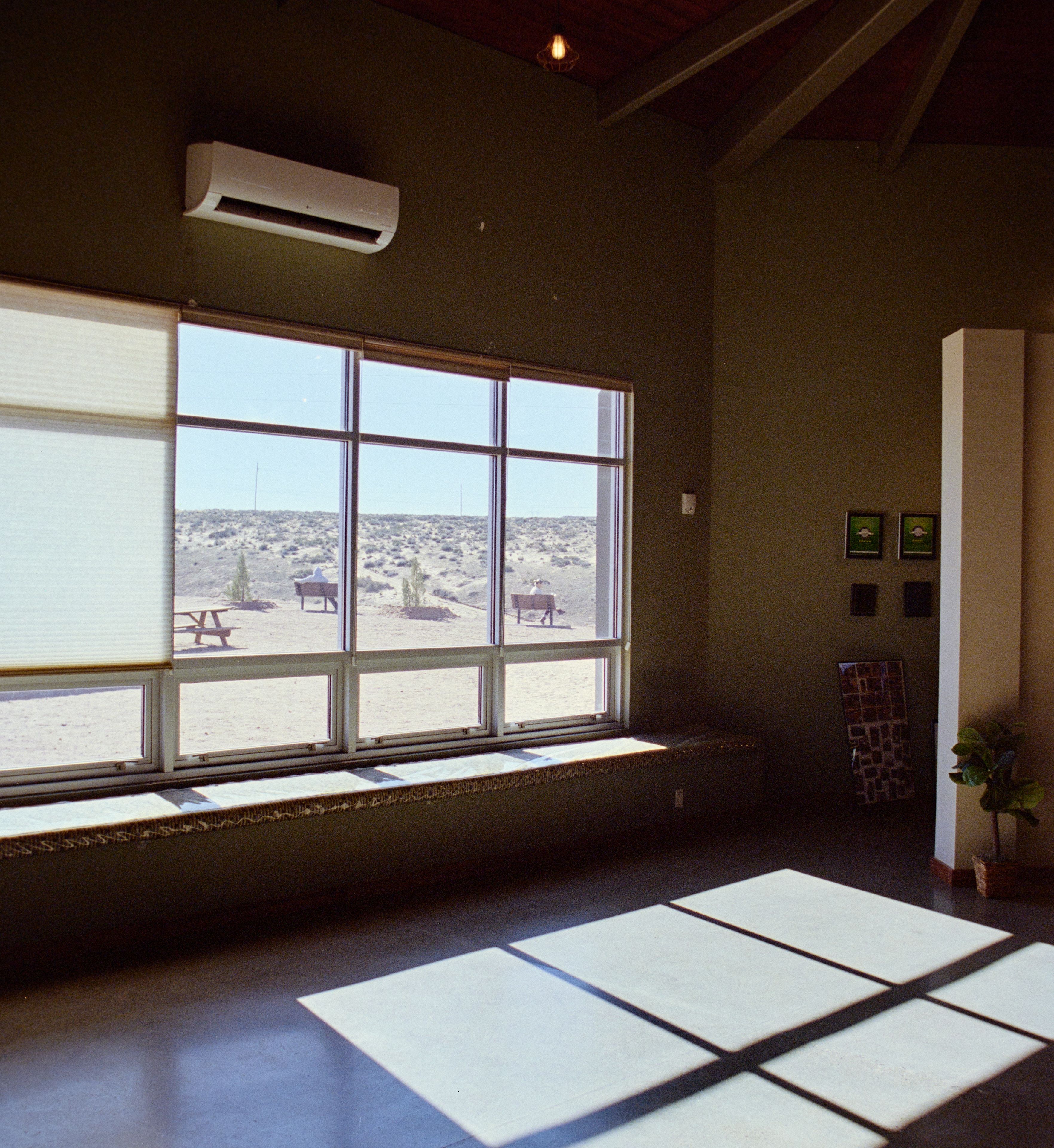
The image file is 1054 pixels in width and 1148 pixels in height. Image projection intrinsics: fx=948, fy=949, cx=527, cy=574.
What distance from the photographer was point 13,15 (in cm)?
399

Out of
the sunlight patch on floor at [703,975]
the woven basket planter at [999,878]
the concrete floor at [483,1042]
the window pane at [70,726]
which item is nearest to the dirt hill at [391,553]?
the window pane at [70,726]

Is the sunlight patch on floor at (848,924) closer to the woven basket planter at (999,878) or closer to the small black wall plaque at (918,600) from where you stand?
the woven basket planter at (999,878)

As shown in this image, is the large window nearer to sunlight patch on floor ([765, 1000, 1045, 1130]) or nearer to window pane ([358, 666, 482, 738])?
window pane ([358, 666, 482, 738])

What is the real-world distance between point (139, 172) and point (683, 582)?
13.1ft

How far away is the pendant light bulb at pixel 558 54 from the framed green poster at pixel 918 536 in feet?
12.4

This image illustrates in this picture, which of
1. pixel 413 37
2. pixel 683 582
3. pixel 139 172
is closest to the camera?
pixel 139 172

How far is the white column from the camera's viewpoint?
5012 millimetres

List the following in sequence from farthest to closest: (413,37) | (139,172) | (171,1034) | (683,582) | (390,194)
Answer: (683,582)
(413,37)
(390,194)
(139,172)
(171,1034)

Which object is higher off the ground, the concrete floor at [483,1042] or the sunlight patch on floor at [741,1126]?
the concrete floor at [483,1042]

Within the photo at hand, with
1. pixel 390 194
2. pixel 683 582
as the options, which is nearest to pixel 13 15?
pixel 390 194

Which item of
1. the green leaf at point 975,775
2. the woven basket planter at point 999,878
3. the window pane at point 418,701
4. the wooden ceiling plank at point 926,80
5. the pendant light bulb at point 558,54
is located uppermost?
the wooden ceiling plank at point 926,80

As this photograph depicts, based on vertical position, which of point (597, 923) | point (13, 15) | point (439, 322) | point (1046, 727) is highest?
point (13, 15)

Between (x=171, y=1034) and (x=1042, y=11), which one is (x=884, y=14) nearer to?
(x=1042, y=11)

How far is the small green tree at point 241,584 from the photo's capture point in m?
4.72
